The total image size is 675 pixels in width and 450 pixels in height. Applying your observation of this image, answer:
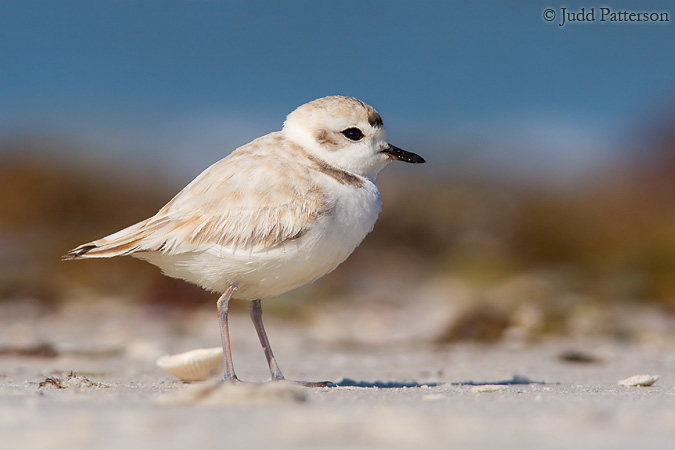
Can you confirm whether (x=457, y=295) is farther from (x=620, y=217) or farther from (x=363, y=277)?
(x=620, y=217)

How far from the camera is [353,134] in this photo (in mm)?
5453

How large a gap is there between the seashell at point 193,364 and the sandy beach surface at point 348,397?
0.13m

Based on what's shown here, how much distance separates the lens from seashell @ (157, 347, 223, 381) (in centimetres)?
536

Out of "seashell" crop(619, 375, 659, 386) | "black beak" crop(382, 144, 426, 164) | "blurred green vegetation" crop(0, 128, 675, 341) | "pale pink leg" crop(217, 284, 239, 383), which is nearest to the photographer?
"pale pink leg" crop(217, 284, 239, 383)

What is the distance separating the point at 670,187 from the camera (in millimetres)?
22469

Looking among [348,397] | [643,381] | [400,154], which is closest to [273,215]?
[400,154]

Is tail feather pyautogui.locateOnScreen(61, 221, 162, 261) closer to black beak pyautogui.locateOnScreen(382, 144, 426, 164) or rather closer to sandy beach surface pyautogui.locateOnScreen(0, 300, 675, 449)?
sandy beach surface pyautogui.locateOnScreen(0, 300, 675, 449)

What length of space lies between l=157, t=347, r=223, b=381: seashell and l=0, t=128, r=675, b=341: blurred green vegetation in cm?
372

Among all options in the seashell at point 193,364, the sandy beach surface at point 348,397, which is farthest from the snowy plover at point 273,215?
the sandy beach surface at point 348,397

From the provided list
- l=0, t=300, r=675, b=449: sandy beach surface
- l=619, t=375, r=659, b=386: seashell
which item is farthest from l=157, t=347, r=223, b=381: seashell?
l=619, t=375, r=659, b=386: seashell

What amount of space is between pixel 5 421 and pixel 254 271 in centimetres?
215

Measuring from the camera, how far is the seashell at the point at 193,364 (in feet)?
17.6

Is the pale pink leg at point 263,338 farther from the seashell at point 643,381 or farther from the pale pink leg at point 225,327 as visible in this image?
the seashell at point 643,381

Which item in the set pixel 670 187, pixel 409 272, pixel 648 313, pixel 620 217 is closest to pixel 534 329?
pixel 648 313
